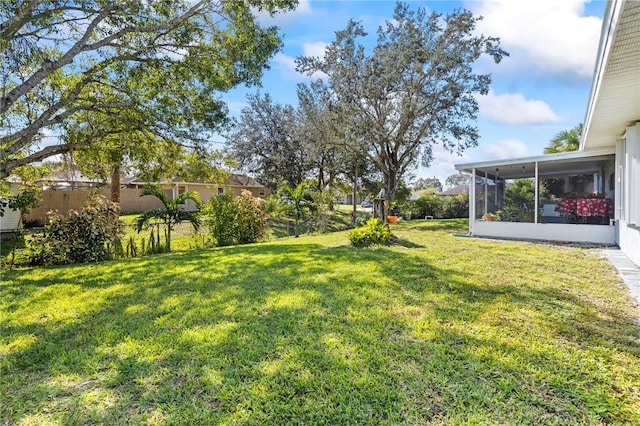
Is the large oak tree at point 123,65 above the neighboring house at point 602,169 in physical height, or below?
above

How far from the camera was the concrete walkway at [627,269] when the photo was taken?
15.8 ft

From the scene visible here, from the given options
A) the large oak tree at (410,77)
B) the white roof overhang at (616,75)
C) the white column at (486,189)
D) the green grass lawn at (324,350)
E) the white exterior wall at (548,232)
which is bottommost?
the green grass lawn at (324,350)

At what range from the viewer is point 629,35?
128 inches

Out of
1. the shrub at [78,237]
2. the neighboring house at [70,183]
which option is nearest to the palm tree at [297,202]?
the shrub at [78,237]

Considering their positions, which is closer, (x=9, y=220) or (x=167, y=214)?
(x=167, y=214)

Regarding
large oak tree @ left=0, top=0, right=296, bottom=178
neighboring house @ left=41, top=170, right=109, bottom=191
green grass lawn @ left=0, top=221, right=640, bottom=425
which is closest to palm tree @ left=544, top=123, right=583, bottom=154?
green grass lawn @ left=0, top=221, right=640, bottom=425

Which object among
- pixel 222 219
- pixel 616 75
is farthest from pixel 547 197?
pixel 222 219

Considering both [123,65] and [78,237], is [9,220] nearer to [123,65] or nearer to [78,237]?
[78,237]

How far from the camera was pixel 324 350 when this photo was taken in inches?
117

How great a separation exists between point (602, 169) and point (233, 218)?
12021 mm

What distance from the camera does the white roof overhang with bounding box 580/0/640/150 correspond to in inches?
119

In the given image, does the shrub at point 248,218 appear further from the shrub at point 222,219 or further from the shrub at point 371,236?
the shrub at point 371,236

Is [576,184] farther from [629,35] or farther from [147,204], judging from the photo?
[147,204]

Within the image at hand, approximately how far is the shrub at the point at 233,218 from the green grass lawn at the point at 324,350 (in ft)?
17.8
